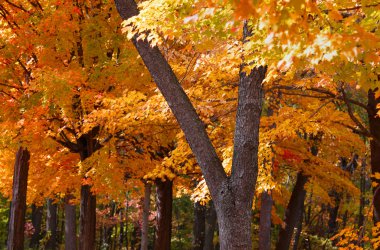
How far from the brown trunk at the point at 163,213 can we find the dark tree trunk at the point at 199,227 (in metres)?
4.14

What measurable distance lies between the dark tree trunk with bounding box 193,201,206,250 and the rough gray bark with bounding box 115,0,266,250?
47.1 ft

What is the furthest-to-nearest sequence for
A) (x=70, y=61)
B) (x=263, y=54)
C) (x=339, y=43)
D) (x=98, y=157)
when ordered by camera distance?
(x=70, y=61) → (x=98, y=157) → (x=263, y=54) → (x=339, y=43)

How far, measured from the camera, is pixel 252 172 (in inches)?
218

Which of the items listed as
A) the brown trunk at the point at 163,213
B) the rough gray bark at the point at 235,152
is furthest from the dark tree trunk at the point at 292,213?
the rough gray bark at the point at 235,152

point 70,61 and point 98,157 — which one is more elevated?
point 70,61

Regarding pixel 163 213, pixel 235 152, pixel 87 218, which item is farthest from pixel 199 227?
pixel 235 152

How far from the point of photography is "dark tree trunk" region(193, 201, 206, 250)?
1996 centimetres

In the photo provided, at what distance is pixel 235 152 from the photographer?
222 inches

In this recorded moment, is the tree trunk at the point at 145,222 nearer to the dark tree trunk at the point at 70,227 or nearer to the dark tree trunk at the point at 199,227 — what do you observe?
the dark tree trunk at the point at 199,227

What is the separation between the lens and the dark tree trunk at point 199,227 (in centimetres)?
1996

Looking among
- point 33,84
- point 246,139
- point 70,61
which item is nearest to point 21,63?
point 70,61

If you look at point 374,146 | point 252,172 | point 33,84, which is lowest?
point 252,172

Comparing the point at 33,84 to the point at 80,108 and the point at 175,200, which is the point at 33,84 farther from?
the point at 175,200

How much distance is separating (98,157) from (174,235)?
Result: 28900 mm
